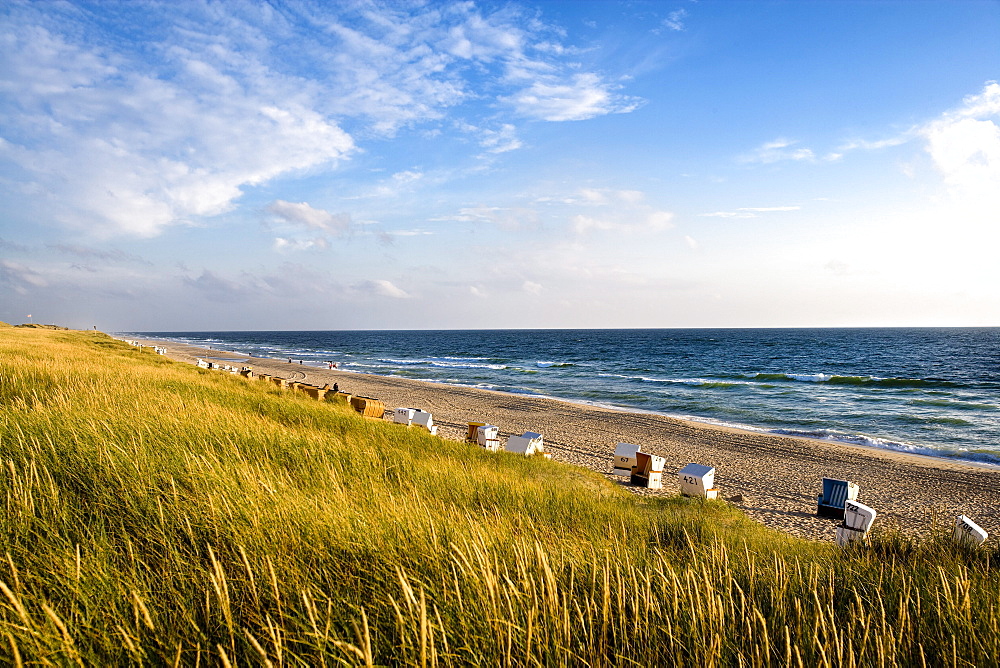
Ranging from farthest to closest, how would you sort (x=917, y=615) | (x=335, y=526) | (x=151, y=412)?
(x=151, y=412)
(x=335, y=526)
(x=917, y=615)

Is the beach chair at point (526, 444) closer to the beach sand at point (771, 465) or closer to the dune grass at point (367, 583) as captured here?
the beach sand at point (771, 465)

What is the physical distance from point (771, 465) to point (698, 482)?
6451 mm

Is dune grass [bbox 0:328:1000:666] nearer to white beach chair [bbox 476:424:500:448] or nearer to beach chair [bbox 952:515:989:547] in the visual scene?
beach chair [bbox 952:515:989:547]

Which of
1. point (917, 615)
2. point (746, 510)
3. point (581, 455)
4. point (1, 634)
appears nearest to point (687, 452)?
point (581, 455)

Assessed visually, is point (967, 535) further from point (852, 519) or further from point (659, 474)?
point (659, 474)

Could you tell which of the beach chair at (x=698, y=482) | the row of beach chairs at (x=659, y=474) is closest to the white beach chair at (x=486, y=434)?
the row of beach chairs at (x=659, y=474)

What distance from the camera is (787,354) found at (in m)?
66.4

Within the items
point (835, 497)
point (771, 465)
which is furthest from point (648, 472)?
point (771, 465)

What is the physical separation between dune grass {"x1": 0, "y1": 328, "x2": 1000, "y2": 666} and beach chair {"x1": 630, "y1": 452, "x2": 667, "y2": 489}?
6.15 metres

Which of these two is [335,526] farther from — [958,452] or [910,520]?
[958,452]

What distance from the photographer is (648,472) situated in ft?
35.3

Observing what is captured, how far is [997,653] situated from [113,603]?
3807mm

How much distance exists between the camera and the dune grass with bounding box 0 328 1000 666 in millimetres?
2010

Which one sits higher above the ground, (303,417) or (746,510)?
(303,417)
